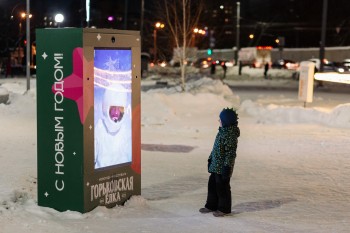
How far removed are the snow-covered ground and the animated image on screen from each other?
64 centimetres

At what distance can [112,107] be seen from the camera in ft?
24.0

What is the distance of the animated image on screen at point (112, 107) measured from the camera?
23.3ft

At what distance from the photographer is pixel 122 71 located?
7.42 metres

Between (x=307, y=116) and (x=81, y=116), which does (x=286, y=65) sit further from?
(x=81, y=116)

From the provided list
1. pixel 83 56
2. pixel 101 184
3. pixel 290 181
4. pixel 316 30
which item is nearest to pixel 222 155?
pixel 101 184

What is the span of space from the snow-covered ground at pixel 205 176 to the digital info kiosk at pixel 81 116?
293 mm

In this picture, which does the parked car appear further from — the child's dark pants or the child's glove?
the child's glove

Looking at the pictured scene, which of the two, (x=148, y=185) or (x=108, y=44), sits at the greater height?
(x=108, y=44)

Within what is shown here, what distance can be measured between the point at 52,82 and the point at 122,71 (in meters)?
0.92

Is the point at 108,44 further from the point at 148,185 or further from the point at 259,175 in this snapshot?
the point at 259,175

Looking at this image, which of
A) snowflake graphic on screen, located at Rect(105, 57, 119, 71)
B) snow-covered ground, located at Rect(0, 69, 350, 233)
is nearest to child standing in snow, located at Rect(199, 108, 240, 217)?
snow-covered ground, located at Rect(0, 69, 350, 233)

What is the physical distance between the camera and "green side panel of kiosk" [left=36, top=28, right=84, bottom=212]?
22.4 ft

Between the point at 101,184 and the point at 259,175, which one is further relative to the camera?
the point at 259,175

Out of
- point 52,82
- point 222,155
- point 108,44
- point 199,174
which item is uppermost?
point 108,44
